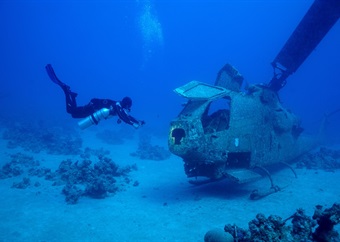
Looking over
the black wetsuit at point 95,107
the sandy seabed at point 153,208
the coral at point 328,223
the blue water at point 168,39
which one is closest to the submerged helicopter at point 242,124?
the sandy seabed at point 153,208

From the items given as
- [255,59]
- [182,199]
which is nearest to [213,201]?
[182,199]

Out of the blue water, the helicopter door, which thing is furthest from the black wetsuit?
the blue water

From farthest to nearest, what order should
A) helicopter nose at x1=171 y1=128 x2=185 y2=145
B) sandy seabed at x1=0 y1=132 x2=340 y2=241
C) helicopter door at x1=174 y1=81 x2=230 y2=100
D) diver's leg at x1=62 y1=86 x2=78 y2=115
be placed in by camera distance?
diver's leg at x1=62 y1=86 x2=78 y2=115, helicopter door at x1=174 y1=81 x2=230 y2=100, helicopter nose at x1=171 y1=128 x2=185 y2=145, sandy seabed at x1=0 y1=132 x2=340 y2=241

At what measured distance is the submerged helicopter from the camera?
28.0ft

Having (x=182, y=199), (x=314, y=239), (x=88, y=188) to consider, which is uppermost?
(x=88, y=188)

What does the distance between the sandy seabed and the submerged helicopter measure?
0.83 m

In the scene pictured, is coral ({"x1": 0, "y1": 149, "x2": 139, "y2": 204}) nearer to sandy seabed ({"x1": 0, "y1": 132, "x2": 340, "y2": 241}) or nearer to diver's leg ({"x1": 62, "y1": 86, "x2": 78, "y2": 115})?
sandy seabed ({"x1": 0, "y1": 132, "x2": 340, "y2": 241})

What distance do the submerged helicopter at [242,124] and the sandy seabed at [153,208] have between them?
0.83 metres

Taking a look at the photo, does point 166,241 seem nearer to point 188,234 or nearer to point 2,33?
point 188,234

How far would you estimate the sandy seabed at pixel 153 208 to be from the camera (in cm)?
689

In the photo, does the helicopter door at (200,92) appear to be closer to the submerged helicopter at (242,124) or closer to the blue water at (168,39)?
the submerged helicopter at (242,124)

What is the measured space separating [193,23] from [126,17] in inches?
1916

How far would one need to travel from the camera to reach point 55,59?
18500cm

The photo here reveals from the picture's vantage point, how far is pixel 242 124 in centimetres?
975
